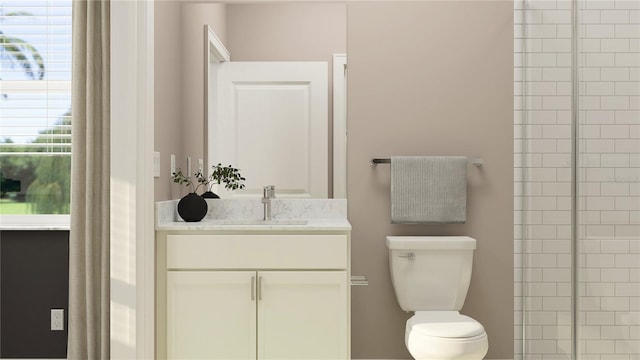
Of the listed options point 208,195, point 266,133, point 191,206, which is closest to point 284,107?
point 266,133

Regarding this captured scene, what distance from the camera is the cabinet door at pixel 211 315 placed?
2465mm

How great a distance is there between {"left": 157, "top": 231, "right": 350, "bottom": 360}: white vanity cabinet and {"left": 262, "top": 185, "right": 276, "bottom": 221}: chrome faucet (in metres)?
0.41

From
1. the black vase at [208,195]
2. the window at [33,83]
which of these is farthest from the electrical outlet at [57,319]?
the black vase at [208,195]

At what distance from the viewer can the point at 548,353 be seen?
110 inches

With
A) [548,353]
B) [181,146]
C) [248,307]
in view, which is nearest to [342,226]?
[248,307]

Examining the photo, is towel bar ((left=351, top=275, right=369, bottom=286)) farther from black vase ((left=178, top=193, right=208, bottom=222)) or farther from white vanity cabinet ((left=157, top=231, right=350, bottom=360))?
black vase ((left=178, top=193, right=208, bottom=222))

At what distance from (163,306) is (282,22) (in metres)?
1.54

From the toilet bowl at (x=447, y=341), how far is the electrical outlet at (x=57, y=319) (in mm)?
1748

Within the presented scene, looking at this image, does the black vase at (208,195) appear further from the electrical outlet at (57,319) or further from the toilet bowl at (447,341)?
the toilet bowl at (447,341)

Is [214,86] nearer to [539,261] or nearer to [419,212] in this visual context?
[419,212]

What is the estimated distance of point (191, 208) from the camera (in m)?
2.72

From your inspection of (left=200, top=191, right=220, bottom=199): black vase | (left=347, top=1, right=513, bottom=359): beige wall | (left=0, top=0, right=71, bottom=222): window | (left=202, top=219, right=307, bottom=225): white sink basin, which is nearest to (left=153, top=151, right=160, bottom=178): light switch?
(left=202, top=219, right=307, bottom=225): white sink basin

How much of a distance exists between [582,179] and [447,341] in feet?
2.90

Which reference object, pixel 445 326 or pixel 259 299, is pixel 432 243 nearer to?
pixel 445 326
